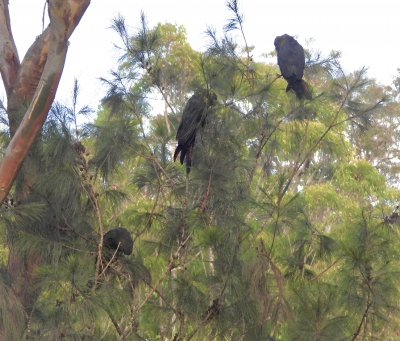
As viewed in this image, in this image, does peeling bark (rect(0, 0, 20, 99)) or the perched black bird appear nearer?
the perched black bird

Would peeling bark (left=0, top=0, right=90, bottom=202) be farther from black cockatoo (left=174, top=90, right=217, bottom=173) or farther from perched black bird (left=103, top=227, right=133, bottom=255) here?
black cockatoo (left=174, top=90, right=217, bottom=173)

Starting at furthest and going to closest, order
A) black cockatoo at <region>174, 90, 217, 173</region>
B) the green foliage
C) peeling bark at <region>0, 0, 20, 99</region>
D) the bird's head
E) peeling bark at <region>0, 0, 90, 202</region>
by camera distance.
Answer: the bird's head
peeling bark at <region>0, 0, 20, 99</region>
black cockatoo at <region>174, 90, 217, 173</region>
peeling bark at <region>0, 0, 90, 202</region>
the green foliage

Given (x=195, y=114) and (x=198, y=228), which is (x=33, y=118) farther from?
(x=198, y=228)

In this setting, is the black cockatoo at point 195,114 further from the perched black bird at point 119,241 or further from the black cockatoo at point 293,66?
the black cockatoo at point 293,66

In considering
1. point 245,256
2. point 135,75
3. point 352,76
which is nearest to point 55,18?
point 135,75

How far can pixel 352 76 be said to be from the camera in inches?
133

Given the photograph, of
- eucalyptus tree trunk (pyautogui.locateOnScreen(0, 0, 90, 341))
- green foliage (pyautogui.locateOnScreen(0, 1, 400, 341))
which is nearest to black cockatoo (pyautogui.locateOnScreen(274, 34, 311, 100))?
green foliage (pyautogui.locateOnScreen(0, 1, 400, 341))

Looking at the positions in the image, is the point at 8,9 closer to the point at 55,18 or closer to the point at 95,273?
the point at 55,18

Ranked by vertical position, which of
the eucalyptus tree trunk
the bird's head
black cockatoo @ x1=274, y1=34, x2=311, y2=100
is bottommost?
the eucalyptus tree trunk

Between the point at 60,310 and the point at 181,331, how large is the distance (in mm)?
500

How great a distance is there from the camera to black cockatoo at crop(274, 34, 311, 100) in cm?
332

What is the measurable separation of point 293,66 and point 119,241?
4.37ft

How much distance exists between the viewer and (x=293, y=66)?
3.40 m

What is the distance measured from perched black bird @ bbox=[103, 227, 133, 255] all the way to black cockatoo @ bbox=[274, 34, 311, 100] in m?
1.16
